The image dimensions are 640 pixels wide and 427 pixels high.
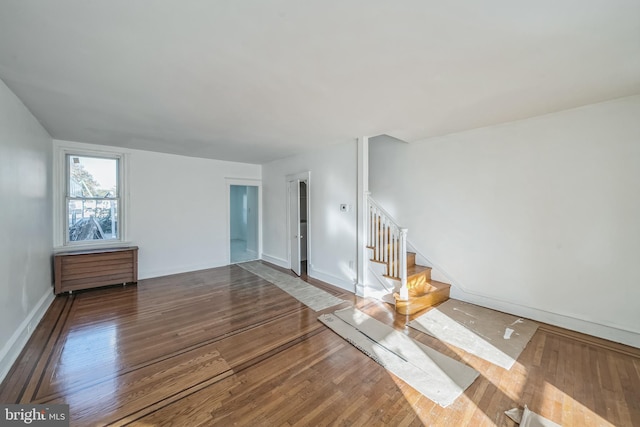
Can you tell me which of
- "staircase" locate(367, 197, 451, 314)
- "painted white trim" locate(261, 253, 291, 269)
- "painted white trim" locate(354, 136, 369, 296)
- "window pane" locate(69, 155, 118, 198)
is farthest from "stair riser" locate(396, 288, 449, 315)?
"window pane" locate(69, 155, 118, 198)

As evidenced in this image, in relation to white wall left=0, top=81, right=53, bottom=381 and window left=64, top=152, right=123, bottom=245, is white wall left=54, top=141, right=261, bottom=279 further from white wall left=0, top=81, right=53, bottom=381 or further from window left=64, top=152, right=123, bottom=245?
white wall left=0, top=81, right=53, bottom=381

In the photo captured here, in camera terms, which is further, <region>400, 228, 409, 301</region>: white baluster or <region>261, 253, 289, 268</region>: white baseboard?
<region>261, 253, 289, 268</region>: white baseboard

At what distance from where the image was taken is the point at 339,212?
4676mm

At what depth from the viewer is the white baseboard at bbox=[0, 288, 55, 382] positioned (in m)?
2.24

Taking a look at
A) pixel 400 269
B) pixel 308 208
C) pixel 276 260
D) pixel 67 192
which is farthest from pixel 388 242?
pixel 67 192

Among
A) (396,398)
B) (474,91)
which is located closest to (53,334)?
(396,398)

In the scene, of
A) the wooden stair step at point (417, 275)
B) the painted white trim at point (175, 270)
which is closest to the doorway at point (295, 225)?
the painted white trim at point (175, 270)

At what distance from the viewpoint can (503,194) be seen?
3.58 metres

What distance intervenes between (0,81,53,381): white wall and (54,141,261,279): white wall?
1.38m

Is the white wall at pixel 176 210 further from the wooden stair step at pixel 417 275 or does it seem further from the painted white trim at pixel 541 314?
the painted white trim at pixel 541 314

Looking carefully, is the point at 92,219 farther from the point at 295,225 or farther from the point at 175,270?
the point at 295,225

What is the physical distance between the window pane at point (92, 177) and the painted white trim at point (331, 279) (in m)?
4.33

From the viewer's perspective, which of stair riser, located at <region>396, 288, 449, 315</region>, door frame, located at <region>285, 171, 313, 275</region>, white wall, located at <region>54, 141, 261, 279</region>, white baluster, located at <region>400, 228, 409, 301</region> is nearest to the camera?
stair riser, located at <region>396, 288, 449, 315</region>

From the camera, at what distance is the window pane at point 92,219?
15.3ft
